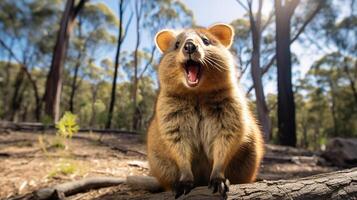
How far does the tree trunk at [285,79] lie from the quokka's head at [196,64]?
34.7 ft

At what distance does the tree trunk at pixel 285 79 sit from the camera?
13.7 m

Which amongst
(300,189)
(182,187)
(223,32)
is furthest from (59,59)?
(300,189)

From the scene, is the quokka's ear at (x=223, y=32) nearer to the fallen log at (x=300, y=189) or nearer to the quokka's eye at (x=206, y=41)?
the quokka's eye at (x=206, y=41)

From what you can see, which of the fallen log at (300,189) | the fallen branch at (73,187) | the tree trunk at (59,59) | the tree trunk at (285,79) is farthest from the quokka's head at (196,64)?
the tree trunk at (59,59)

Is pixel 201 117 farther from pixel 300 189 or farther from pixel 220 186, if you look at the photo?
pixel 300 189

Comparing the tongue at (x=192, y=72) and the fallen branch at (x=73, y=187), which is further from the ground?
the tongue at (x=192, y=72)

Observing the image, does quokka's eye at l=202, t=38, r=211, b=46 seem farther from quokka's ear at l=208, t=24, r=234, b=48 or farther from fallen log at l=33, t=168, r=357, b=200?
fallen log at l=33, t=168, r=357, b=200

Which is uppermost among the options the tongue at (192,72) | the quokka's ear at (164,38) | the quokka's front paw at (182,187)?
the quokka's ear at (164,38)

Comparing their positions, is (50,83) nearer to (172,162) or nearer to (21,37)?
(172,162)

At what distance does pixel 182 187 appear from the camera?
3.00 metres

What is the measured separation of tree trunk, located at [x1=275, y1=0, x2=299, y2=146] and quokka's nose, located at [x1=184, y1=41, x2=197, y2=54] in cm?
1102

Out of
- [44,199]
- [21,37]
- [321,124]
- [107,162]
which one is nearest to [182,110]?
[44,199]

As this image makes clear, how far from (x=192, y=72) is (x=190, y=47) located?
0.89 ft

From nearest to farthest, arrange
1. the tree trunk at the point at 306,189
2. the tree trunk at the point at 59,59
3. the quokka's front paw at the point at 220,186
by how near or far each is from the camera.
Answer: the tree trunk at the point at 306,189, the quokka's front paw at the point at 220,186, the tree trunk at the point at 59,59
